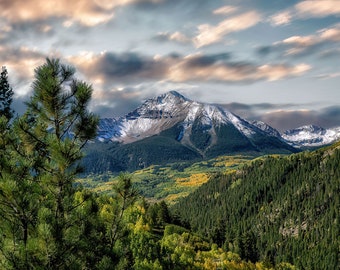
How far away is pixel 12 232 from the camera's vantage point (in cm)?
1742

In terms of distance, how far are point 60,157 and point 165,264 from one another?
9635 centimetres

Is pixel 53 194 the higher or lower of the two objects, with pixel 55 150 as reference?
lower

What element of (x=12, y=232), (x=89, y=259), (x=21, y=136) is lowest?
(x=89, y=259)

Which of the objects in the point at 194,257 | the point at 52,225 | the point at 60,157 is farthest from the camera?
the point at 194,257

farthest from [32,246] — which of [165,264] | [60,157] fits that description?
[165,264]

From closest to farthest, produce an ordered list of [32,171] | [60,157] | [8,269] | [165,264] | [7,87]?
1. [8,269]
2. [60,157]
3. [32,171]
4. [7,87]
5. [165,264]

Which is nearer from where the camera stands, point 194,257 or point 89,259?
point 89,259

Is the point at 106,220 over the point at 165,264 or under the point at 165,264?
over

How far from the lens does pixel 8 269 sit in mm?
16141

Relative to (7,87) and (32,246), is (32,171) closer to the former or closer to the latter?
(32,246)

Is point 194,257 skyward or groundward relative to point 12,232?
groundward

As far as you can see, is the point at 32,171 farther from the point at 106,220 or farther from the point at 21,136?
the point at 106,220

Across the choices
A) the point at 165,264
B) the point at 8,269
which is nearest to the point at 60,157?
the point at 8,269

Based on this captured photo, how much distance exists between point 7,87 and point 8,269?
205ft
